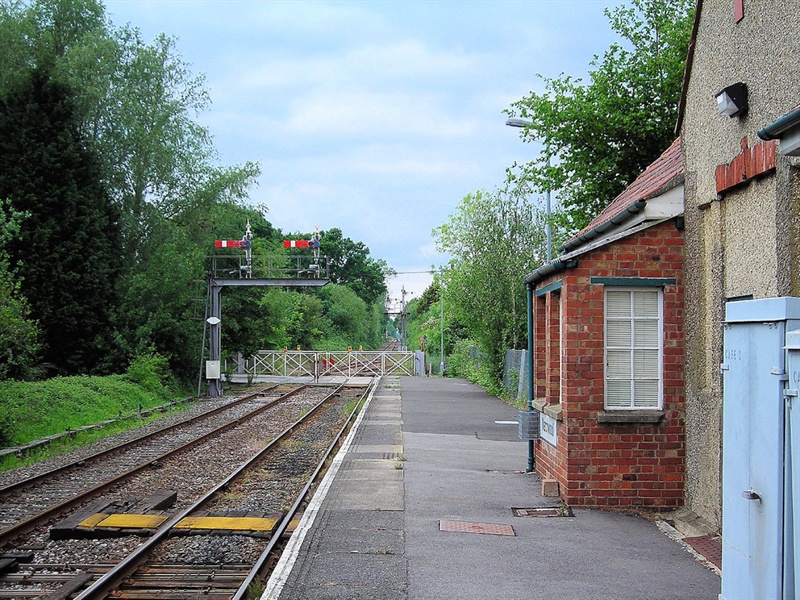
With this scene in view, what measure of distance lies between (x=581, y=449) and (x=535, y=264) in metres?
20.0

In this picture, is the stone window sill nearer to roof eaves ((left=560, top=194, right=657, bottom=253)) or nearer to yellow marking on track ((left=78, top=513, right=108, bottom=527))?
roof eaves ((left=560, top=194, right=657, bottom=253))

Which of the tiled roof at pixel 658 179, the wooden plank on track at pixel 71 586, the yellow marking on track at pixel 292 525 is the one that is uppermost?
the tiled roof at pixel 658 179

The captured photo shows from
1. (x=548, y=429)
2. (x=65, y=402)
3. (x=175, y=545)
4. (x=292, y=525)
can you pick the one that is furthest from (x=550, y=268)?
(x=65, y=402)

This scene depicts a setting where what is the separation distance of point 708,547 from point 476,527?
7.33ft

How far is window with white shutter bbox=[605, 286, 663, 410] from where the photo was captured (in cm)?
914

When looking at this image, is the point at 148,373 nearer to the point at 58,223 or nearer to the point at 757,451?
the point at 58,223

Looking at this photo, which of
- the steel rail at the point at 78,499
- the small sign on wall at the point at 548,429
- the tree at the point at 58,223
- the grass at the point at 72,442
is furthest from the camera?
the tree at the point at 58,223

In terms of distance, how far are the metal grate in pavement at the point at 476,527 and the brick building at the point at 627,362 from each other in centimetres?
115

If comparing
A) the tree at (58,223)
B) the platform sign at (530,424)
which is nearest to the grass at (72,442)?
the tree at (58,223)

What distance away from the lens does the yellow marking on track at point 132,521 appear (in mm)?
8820

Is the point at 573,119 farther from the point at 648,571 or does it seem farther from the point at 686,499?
the point at 648,571

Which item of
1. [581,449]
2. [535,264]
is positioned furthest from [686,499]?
[535,264]

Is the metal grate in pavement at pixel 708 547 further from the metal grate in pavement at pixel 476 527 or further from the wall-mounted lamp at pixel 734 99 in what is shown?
the wall-mounted lamp at pixel 734 99

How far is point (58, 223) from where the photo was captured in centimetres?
2653
